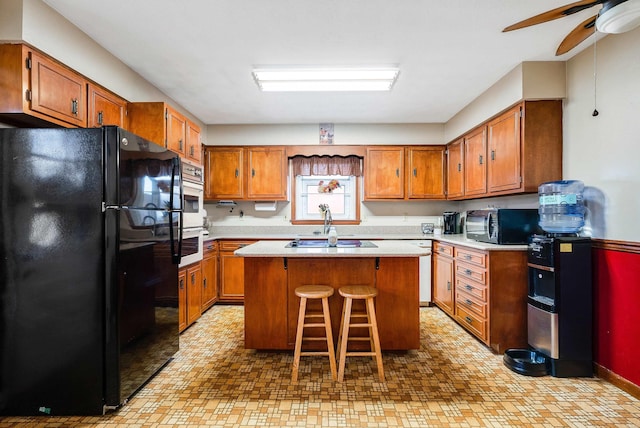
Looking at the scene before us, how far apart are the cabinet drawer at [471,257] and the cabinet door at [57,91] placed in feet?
11.4

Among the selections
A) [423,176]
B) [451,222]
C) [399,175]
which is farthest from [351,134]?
[451,222]

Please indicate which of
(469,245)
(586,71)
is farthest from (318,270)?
(586,71)

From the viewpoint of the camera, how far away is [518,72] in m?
2.89

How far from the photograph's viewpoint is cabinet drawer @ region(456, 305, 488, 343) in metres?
2.94

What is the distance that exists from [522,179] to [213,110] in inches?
141

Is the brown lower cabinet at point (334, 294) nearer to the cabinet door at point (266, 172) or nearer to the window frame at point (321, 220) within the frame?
the cabinet door at point (266, 172)

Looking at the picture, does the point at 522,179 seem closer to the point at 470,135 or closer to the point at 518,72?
the point at 518,72

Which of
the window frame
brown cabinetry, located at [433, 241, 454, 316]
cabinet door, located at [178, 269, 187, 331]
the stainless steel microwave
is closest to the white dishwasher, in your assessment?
brown cabinetry, located at [433, 241, 454, 316]

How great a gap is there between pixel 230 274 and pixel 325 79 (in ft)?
9.06

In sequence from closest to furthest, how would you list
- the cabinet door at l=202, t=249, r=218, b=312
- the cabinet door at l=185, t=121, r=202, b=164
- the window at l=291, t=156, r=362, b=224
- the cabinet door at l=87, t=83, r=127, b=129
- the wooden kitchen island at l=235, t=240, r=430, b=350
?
the cabinet door at l=87, t=83, r=127, b=129
the wooden kitchen island at l=235, t=240, r=430, b=350
the cabinet door at l=185, t=121, r=202, b=164
the cabinet door at l=202, t=249, r=218, b=312
the window at l=291, t=156, r=362, b=224

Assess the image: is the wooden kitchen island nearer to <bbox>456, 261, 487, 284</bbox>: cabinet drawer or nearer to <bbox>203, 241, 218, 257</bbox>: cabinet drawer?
<bbox>456, 261, 487, 284</bbox>: cabinet drawer

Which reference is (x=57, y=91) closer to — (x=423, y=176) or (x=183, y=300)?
(x=183, y=300)

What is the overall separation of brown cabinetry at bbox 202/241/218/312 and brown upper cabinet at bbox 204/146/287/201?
2.88 feet

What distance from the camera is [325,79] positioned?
3119 mm
